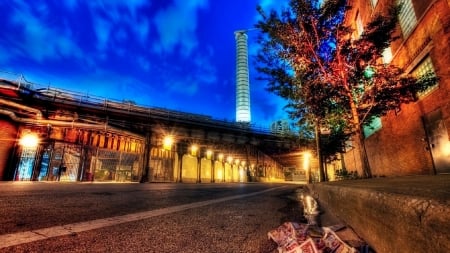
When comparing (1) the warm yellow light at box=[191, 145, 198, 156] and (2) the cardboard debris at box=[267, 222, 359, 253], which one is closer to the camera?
(2) the cardboard debris at box=[267, 222, 359, 253]

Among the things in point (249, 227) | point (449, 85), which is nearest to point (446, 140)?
point (449, 85)

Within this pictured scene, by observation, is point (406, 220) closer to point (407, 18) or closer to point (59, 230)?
point (59, 230)

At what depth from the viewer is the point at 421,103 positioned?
10.8m

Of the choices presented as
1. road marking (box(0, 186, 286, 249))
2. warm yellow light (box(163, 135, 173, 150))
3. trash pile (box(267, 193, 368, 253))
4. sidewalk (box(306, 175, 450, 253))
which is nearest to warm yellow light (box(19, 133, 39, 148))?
warm yellow light (box(163, 135, 173, 150))

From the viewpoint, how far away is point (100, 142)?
2255 cm

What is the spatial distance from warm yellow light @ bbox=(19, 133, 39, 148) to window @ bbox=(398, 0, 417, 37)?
89.7ft

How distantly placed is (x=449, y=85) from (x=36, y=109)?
27014 mm

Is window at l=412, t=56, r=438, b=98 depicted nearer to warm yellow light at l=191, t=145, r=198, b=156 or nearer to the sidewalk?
the sidewalk

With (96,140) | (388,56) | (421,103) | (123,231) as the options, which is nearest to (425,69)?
(421,103)

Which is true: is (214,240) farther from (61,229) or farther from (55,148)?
(55,148)

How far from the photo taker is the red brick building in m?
9.14

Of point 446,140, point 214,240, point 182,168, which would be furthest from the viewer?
point 182,168

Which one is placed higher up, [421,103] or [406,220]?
[421,103]

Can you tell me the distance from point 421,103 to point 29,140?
1083 inches
